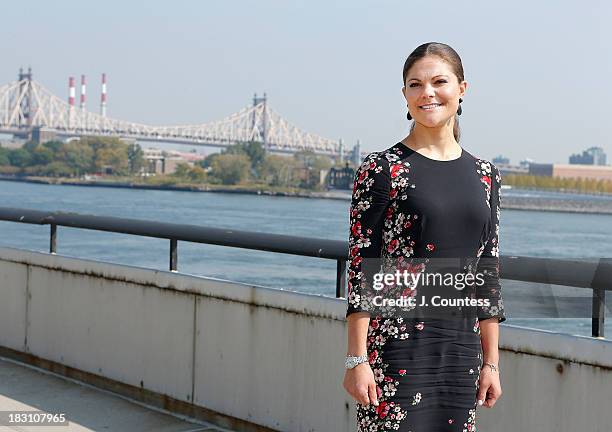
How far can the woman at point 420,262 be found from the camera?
2.19 meters

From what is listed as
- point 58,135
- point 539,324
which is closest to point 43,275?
point 539,324

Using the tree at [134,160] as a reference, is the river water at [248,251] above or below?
below

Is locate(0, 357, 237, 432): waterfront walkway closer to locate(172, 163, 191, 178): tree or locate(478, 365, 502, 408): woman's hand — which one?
locate(478, 365, 502, 408): woman's hand

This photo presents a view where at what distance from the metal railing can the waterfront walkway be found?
627mm

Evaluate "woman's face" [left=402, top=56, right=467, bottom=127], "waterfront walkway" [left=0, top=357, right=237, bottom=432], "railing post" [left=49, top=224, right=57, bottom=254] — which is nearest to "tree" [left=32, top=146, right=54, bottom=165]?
"railing post" [left=49, top=224, right=57, bottom=254]

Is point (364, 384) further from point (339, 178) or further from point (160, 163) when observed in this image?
point (160, 163)

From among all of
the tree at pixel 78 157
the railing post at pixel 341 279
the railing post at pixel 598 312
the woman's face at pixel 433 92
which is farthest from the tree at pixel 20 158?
the woman's face at pixel 433 92

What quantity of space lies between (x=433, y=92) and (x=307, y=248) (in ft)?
5.76

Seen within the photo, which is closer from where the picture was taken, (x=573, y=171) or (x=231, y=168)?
(x=231, y=168)

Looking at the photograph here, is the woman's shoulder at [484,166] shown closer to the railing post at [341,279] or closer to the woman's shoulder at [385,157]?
the woman's shoulder at [385,157]

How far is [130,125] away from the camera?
132125 mm

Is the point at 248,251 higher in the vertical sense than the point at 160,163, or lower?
lower

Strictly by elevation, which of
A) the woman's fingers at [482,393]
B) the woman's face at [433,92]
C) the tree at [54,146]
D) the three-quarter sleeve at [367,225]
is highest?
the tree at [54,146]

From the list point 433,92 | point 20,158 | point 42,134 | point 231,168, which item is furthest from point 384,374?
point 42,134
